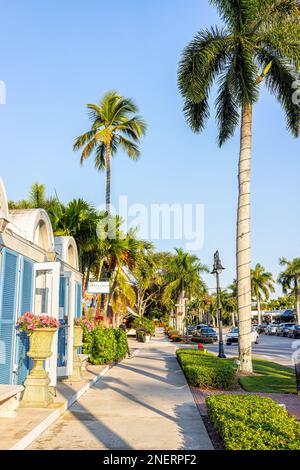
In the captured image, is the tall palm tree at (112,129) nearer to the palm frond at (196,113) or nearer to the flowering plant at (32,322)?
the palm frond at (196,113)

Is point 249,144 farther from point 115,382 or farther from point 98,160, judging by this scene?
point 98,160

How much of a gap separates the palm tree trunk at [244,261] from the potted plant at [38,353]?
7093 millimetres

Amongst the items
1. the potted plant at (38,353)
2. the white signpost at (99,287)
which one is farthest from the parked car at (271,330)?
the potted plant at (38,353)

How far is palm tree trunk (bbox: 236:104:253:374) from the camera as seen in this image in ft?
42.3

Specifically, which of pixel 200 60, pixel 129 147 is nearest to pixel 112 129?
pixel 129 147

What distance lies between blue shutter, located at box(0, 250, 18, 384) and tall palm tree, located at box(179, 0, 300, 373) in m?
7.63

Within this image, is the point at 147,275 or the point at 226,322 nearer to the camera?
the point at 147,275

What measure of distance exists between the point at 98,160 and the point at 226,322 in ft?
348

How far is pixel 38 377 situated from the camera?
748 centimetres

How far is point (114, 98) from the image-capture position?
22.5m

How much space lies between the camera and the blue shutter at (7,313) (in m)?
7.37

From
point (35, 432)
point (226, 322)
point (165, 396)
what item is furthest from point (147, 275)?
point (226, 322)

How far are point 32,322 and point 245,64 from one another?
10484 mm

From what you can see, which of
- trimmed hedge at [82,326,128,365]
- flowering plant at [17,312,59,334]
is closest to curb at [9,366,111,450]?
flowering plant at [17,312,59,334]
